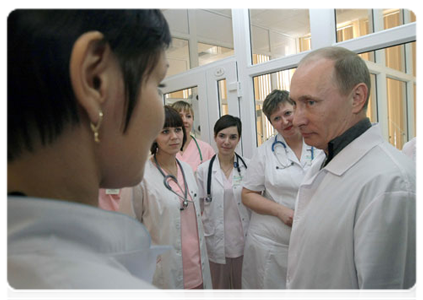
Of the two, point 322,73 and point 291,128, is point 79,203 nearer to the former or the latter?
point 322,73

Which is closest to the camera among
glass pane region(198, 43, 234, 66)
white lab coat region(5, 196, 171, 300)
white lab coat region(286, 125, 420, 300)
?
white lab coat region(5, 196, 171, 300)

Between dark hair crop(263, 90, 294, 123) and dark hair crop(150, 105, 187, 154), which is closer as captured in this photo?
dark hair crop(150, 105, 187, 154)

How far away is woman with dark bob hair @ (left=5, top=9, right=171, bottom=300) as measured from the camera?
0.66ft

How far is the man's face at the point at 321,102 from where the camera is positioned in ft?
2.25

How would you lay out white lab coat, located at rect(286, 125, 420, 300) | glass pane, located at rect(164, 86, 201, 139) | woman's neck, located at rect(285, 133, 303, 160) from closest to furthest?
1. white lab coat, located at rect(286, 125, 420, 300)
2. woman's neck, located at rect(285, 133, 303, 160)
3. glass pane, located at rect(164, 86, 201, 139)

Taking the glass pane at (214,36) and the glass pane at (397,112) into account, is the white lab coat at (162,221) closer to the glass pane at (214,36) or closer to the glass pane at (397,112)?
the glass pane at (214,36)

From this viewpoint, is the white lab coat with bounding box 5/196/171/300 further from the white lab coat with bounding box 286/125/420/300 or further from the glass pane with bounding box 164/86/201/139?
the glass pane with bounding box 164/86/201/139

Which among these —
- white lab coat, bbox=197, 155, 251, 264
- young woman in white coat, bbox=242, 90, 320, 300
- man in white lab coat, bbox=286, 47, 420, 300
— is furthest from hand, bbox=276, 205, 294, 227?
man in white lab coat, bbox=286, 47, 420, 300

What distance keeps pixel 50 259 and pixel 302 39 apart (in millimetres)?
1381

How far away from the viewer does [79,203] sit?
24 centimetres

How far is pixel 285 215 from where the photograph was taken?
1118mm

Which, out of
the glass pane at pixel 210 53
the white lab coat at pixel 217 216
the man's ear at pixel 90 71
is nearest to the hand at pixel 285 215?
the white lab coat at pixel 217 216

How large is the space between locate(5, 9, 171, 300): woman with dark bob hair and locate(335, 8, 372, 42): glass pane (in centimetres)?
113

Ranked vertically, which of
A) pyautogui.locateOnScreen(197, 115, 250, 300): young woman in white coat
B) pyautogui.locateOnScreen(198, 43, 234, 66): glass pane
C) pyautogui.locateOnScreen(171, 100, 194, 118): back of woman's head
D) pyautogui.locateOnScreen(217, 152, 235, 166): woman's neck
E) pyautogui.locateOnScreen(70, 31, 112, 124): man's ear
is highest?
pyautogui.locateOnScreen(198, 43, 234, 66): glass pane
